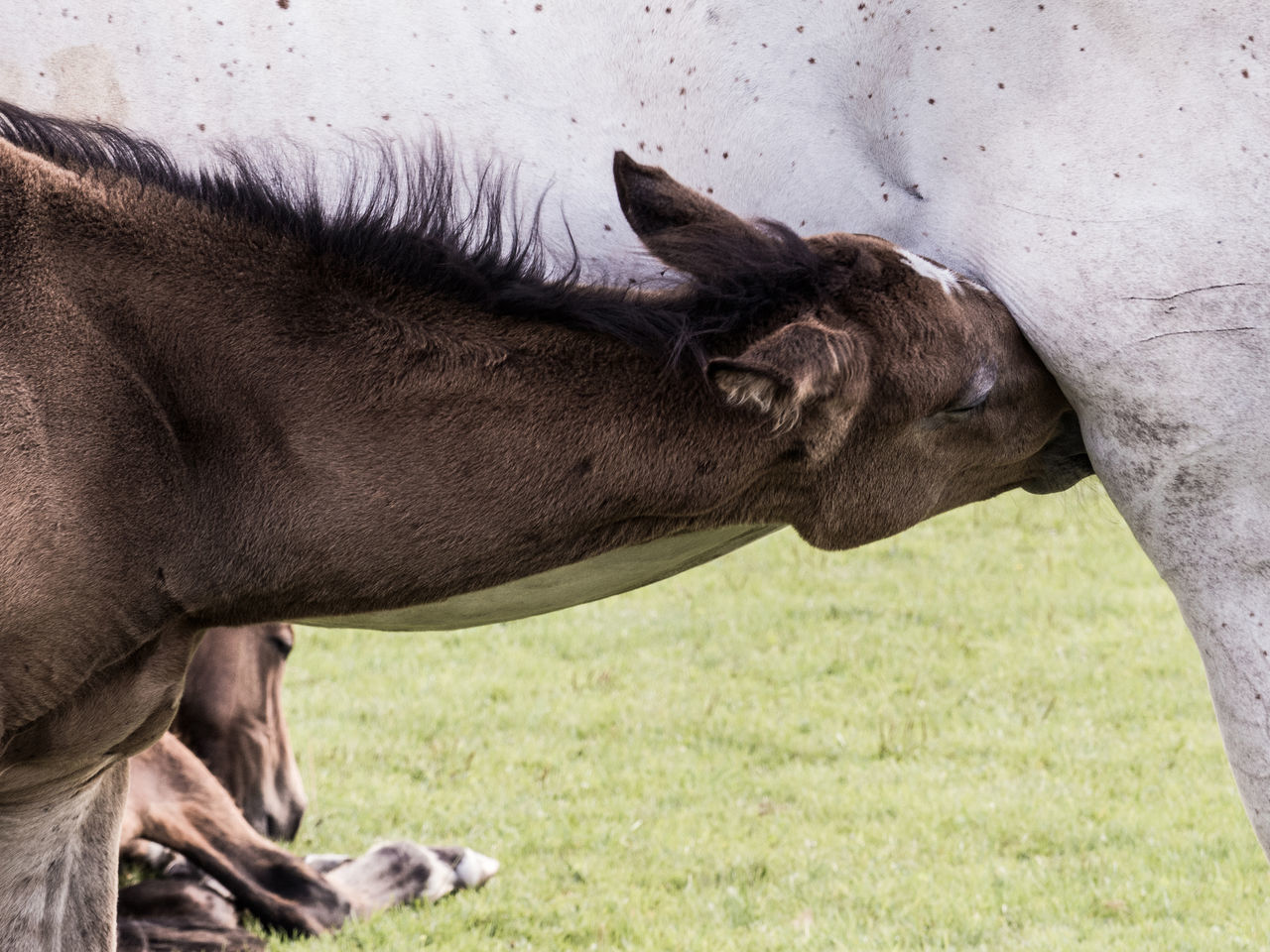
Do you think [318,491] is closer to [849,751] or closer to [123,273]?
[123,273]

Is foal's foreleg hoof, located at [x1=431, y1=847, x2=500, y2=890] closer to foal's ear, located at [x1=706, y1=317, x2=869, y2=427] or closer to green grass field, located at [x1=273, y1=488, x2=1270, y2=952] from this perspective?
green grass field, located at [x1=273, y1=488, x2=1270, y2=952]

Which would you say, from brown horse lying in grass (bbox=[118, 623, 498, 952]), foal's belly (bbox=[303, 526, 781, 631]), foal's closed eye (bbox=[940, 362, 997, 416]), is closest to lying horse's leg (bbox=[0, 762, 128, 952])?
foal's belly (bbox=[303, 526, 781, 631])

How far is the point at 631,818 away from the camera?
17.1 feet

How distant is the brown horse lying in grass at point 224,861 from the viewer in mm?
4125

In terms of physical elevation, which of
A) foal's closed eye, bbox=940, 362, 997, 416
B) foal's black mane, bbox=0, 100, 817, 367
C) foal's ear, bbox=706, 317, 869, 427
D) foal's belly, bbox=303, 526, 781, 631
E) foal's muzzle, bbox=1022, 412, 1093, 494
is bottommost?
foal's belly, bbox=303, 526, 781, 631

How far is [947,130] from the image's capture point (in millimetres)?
2777

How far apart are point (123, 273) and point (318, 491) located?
0.49 metres

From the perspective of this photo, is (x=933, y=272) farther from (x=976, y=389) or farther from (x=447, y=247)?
(x=447, y=247)

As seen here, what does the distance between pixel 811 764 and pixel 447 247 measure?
3647mm

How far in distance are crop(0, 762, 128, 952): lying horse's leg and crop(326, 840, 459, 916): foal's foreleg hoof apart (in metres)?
1.34

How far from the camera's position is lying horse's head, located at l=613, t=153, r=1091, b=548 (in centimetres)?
244

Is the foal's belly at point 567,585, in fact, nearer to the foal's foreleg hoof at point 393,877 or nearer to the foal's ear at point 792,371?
the foal's ear at point 792,371

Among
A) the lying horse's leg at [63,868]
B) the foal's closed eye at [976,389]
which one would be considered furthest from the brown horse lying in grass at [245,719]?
the foal's closed eye at [976,389]

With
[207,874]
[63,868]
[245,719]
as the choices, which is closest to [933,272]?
[63,868]
